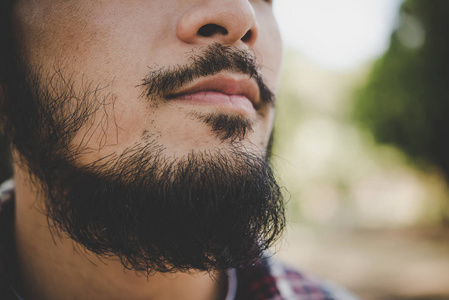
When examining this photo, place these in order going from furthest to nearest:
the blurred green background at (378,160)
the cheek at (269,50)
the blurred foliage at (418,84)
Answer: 1. the blurred foliage at (418,84)
2. the blurred green background at (378,160)
3. the cheek at (269,50)

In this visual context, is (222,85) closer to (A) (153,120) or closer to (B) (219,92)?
(B) (219,92)

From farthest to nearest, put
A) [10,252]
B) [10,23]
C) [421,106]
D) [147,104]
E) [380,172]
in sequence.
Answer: [380,172] < [421,106] < [10,252] < [10,23] < [147,104]

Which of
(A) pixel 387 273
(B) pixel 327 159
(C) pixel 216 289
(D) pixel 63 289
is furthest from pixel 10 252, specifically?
(B) pixel 327 159

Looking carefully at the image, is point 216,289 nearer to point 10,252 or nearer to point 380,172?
point 10,252

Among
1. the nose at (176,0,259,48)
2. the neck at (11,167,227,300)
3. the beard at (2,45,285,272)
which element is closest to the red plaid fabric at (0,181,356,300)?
the neck at (11,167,227,300)

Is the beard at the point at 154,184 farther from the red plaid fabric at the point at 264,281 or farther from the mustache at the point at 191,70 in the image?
the red plaid fabric at the point at 264,281

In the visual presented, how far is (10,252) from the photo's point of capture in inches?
55.0

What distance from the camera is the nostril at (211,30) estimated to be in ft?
3.64

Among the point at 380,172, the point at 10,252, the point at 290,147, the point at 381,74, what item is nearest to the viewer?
the point at 10,252

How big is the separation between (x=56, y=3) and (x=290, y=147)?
43.5 feet

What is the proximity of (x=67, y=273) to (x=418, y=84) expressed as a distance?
34.6 ft

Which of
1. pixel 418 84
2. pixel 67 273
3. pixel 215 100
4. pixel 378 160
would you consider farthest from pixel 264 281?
pixel 378 160

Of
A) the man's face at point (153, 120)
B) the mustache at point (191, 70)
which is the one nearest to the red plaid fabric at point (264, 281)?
the man's face at point (153, 120)

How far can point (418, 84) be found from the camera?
9523 mm
